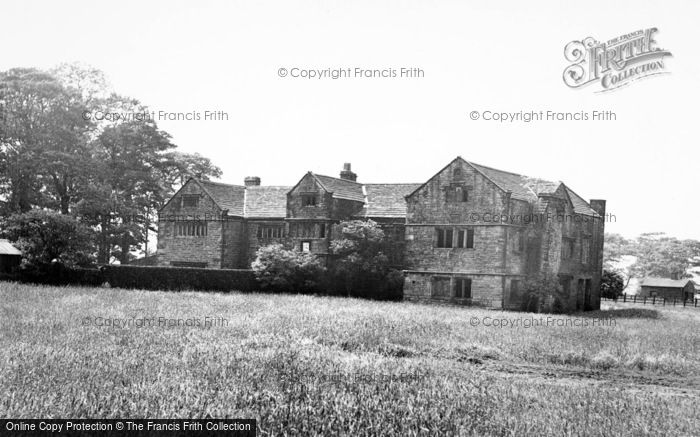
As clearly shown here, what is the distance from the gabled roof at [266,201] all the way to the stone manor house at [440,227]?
149mm

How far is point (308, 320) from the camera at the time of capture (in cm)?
2733

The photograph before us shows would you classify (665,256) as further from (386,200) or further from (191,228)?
(191,228)

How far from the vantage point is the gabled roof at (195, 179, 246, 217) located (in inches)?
2235

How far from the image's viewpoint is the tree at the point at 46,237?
1827 inches

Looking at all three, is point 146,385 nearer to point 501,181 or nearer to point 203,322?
point 203,322

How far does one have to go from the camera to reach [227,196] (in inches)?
2290

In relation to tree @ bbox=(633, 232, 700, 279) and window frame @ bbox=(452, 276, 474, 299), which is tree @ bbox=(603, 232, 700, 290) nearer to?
tree @ bbox=(633, 232, 700, 279)

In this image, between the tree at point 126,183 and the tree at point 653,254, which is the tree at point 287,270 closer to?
the tree at point 126,183

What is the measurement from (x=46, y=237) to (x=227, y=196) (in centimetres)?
1517

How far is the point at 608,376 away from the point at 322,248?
33864 millimetres

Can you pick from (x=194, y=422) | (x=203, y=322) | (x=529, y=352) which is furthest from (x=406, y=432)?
(x=203, y=322)


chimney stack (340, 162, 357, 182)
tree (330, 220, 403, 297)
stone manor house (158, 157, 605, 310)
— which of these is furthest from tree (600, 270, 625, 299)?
tree (330, 220, 403, 297)

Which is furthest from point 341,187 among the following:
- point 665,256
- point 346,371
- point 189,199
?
point 665,256

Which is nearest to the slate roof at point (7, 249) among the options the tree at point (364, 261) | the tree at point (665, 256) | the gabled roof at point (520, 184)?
the tree at point (364, 261)
